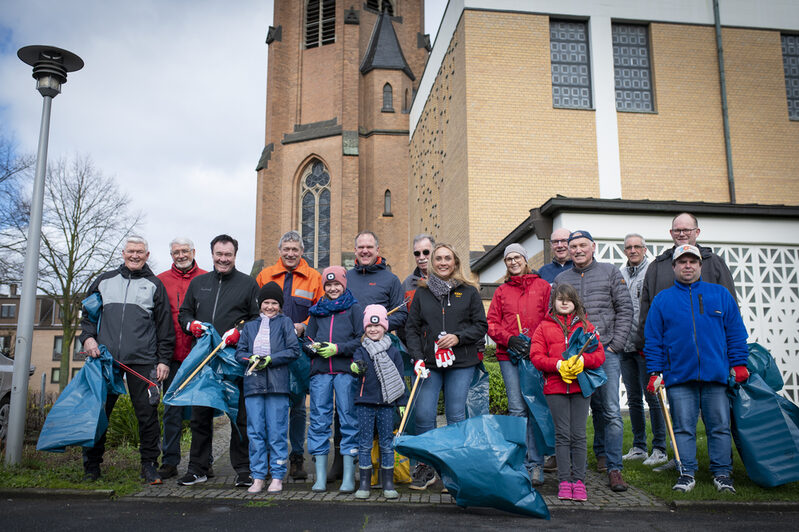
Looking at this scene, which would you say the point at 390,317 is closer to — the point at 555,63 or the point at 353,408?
the point at 353,408

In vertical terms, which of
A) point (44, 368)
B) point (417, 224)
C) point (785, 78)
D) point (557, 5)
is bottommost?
point (44, 368)

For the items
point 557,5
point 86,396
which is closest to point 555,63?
point 557,5

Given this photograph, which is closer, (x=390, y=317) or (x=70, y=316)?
(x=390, y=317)

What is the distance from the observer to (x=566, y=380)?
494cm

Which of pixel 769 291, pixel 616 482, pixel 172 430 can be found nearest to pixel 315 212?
pixel 769 291

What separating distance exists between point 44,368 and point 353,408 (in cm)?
4919

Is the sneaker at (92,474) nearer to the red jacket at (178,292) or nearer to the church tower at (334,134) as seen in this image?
the red jacket at (178,292)

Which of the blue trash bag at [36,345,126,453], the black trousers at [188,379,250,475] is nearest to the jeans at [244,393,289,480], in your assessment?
the black trousers at [188,379,250,475]

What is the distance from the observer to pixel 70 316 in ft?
73.6

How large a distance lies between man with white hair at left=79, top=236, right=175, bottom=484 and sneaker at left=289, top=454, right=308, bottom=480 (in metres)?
1.18

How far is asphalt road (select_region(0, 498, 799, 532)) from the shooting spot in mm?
4133

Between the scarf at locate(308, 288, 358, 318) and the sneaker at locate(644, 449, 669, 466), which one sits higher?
the scarf at locate(308, 288, 358, 318)

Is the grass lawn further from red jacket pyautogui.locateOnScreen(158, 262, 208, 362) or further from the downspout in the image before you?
the downspout

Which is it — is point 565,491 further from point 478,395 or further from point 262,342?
point 262,342
